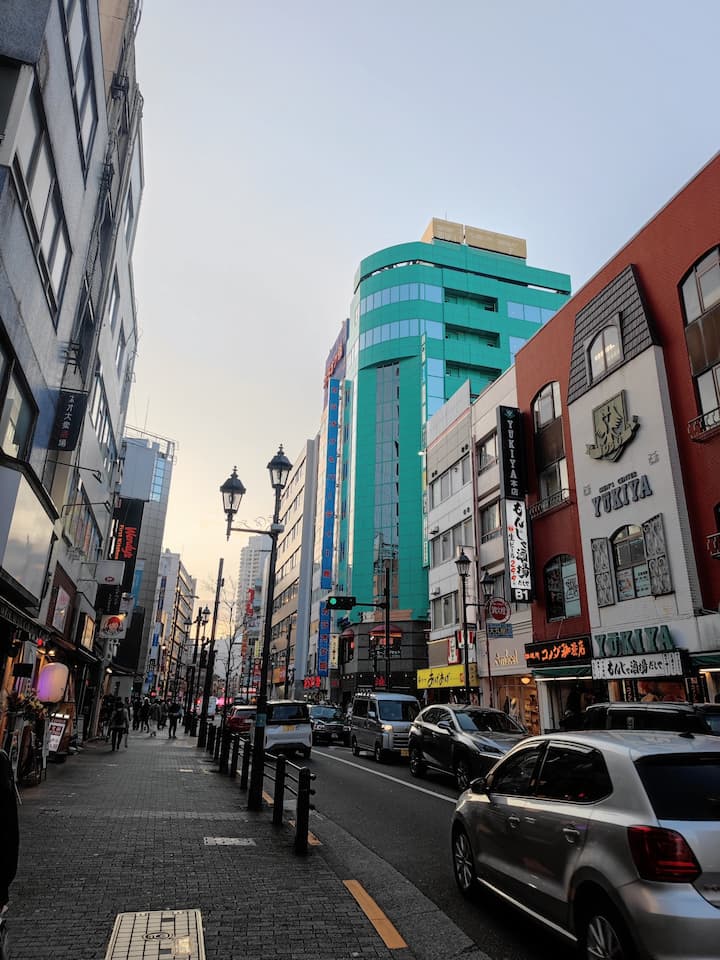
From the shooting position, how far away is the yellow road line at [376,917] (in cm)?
484

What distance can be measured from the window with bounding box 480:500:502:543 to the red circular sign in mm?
5749

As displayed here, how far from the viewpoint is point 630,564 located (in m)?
20.2

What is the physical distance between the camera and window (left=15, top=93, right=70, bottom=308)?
1119cm

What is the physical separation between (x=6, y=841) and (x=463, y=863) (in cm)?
444

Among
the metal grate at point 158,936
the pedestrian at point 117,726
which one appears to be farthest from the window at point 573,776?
the pedestrian at point 117,726

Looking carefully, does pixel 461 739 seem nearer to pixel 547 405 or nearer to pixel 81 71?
pixel 547 405

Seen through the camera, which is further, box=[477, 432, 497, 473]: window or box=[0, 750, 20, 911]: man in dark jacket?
box=[477, 432, 497, 473]: window

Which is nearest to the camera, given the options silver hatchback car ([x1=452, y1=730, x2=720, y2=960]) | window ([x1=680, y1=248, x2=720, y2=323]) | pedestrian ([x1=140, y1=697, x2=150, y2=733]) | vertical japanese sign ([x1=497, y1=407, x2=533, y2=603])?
silver hatchback car ([x1=452, y1=730, x2=720, y2=960])

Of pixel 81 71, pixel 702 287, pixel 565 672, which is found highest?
pixel 81 71

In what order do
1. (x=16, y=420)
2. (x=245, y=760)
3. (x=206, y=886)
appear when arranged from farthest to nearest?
(x=16, y=420), (x=245, y=760), (x=206, y=886)

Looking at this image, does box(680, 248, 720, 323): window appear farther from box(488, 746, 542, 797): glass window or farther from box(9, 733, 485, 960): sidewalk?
box(9, 733, 485, 960): sidewalk

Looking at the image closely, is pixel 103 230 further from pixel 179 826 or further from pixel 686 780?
pixel 686 780

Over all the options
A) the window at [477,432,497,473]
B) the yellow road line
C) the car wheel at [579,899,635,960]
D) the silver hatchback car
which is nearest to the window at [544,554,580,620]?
the window at [477,432,497,473]

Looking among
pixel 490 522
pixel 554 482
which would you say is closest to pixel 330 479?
pixel 490 522
